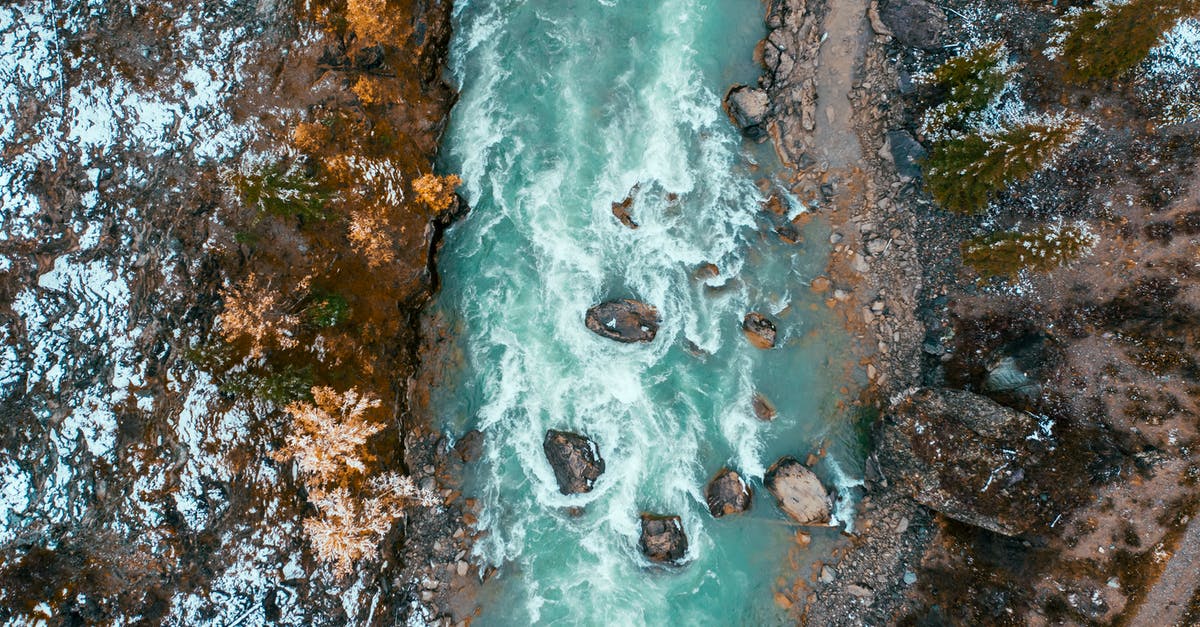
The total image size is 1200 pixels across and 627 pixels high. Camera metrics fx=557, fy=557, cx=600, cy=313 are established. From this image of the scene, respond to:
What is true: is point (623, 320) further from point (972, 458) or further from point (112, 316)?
point (112, 316)

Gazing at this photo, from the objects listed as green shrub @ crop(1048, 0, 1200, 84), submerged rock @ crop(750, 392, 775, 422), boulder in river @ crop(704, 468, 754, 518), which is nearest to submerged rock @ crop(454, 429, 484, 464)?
boulder in river @ crop(704, 468, 754, 518)

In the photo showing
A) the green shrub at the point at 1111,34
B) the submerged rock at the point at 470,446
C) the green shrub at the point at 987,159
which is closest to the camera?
the green shrub at the point at 1111,34

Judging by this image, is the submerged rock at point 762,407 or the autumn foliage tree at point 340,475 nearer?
the autumn foliage tree at point 340,475

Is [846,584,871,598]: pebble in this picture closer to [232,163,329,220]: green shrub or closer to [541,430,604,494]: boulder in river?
[541,430,604,494]: boulder in river

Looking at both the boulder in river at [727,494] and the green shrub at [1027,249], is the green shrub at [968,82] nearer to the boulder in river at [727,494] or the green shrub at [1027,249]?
the green shrub at [1027,249]

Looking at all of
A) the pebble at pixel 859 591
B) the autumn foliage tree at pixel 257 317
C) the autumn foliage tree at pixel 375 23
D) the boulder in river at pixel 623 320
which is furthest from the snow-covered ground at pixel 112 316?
the pebble at pixel 859 591

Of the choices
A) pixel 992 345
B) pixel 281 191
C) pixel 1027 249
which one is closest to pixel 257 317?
pixel 281 191

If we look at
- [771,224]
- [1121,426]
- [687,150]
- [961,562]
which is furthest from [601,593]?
[1121,426]
